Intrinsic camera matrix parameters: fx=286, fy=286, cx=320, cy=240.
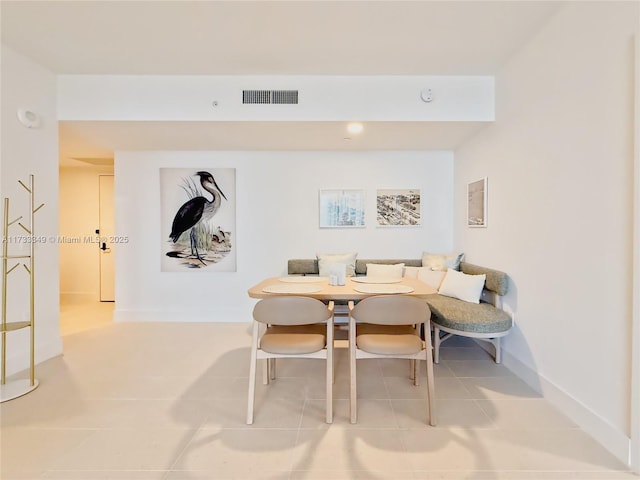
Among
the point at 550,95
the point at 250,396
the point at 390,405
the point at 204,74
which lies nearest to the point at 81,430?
the point at 250,396

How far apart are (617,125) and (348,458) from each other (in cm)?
237

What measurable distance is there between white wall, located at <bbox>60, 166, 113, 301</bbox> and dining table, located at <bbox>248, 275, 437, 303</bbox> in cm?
452

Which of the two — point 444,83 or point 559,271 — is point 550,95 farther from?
point 559,271

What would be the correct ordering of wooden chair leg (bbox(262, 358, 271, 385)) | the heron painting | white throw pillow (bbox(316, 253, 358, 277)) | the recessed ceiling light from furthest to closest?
the heron painting → white throw pillow (bbox(316, 253, 358, 277)) → the recessed ceiling light → wooden chair leg (bbox(262, 358, 271, 385))

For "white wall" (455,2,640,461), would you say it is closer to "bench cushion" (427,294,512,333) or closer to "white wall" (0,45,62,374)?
"bench cushion" (427,294,512,333)

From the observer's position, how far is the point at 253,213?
4078 millimetres

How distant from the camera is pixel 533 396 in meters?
2.15

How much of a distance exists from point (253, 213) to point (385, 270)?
1.99 m

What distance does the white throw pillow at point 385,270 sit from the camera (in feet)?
11.7

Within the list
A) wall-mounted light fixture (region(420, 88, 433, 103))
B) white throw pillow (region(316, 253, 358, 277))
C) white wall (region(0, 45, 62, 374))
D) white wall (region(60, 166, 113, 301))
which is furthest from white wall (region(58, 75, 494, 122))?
white wall (region(60, 166, 113, 301))

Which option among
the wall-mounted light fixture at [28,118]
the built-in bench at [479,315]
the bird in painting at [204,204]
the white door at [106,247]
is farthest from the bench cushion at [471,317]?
the white door at [106,247]

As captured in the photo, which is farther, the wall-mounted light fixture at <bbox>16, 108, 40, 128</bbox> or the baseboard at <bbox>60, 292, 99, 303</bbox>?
the baseboard at <bbox>60, 292, 99, 303</bbox>

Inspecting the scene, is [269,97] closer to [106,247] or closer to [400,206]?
[400,206]

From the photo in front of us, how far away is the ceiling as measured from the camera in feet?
6.50
